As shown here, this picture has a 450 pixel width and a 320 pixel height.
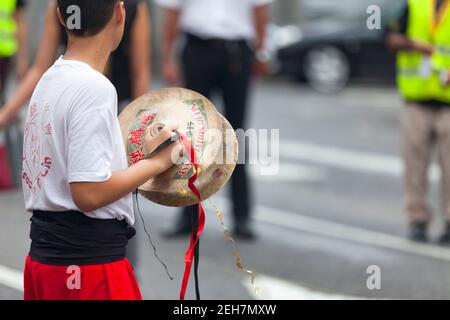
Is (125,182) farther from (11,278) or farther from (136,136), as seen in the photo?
(11,278)

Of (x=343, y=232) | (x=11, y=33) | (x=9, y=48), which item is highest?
(x=11, y=33)

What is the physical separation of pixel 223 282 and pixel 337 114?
27.8ft

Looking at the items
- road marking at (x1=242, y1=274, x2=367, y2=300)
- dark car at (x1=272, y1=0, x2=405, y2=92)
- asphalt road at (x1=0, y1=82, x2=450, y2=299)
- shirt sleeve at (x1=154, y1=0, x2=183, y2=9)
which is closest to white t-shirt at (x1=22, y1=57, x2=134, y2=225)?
asphalt road at (x1=0, y1=82, x2=450, y2=299)

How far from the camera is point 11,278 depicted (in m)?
5.50

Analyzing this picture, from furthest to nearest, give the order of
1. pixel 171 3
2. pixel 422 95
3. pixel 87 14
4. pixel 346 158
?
pixel 346 158 → pixel 171 3 → pixel 422 95 → pixel 87 14

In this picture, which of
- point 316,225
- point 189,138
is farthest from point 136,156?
point 316,225

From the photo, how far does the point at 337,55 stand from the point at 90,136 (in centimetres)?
1495

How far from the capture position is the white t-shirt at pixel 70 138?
272cm

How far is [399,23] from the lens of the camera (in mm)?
6641

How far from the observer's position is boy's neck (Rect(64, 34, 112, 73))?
287 centimetres

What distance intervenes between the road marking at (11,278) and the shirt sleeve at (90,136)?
105 inches

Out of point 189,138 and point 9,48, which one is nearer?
point 189,138

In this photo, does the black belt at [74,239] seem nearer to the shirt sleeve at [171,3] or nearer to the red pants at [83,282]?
the red pants at [83,282]
